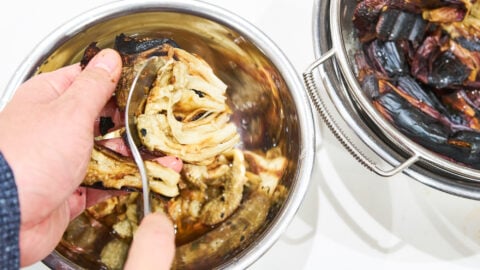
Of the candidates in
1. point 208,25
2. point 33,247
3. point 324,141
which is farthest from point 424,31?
point 33,247

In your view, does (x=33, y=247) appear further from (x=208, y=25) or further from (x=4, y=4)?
(x=4, y=4)

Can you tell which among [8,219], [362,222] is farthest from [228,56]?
[8,219]

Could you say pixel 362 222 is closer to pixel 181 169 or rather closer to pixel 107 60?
pixel 181 169

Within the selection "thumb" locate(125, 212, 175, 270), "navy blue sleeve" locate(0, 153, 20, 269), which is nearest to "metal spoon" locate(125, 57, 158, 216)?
"thumb" locate(125, 212, 175, 270)

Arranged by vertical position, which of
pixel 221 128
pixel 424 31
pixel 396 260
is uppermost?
pixel 424 31

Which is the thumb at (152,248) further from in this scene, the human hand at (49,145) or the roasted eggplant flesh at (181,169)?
the roasted eggplant flesh at (181,169)
